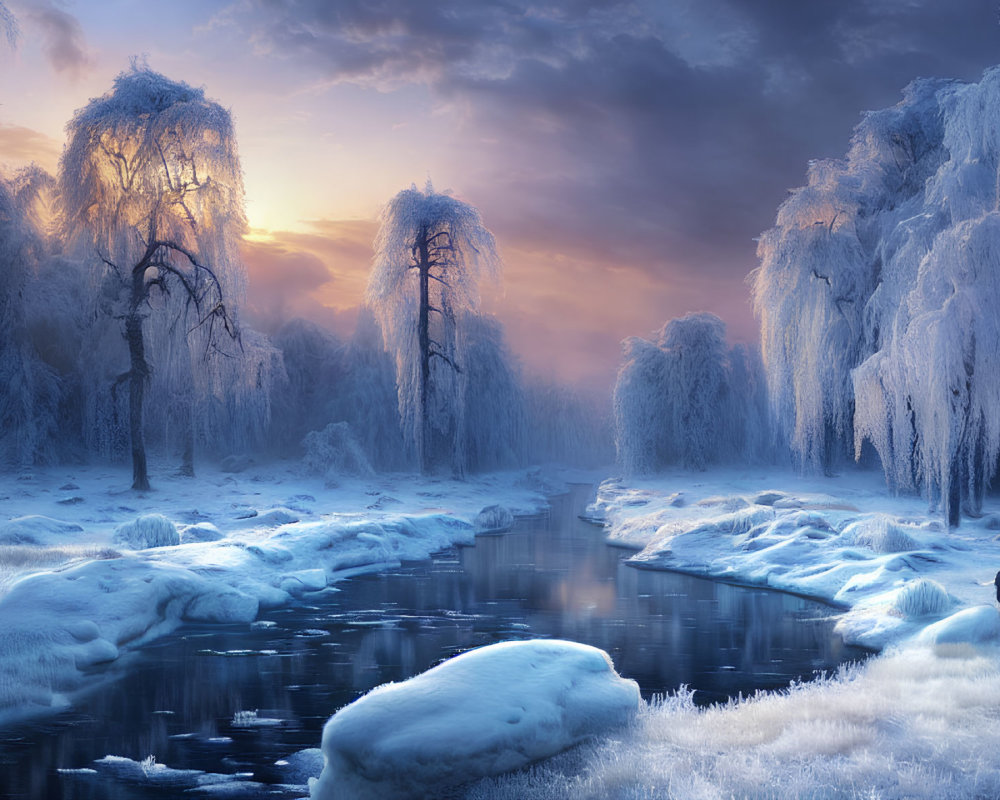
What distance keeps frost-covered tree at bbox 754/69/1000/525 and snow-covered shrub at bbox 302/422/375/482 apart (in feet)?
38.7

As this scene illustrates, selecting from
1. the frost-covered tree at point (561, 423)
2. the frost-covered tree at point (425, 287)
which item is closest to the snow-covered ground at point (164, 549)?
the frost-covered tree at point (425, 287)

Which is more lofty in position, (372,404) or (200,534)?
(372,404)

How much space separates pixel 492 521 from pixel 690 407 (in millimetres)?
10081

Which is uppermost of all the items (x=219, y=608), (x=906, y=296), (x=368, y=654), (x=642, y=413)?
(x=906, y=296)

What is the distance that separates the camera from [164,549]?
458 inches

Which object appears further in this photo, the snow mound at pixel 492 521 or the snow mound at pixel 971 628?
the snow mound at pixel 492 521

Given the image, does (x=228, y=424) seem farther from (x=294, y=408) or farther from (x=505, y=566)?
(x=505, y=566)

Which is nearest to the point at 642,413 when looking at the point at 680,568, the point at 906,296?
the point at 906,296

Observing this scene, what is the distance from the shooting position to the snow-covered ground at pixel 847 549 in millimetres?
9391

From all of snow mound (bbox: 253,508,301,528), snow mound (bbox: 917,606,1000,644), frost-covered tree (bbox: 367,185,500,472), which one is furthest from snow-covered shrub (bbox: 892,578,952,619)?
Answer: frost-covered tree (bbox: 367,185,500,472)

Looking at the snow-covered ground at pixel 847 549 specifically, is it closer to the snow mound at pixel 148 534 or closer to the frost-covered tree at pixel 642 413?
the frost-covered tree at pixel 642 413

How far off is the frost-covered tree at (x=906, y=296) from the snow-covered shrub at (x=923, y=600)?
487 cm

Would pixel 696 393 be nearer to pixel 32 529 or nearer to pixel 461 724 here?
pixel 32 529

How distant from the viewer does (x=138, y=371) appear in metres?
18.4
